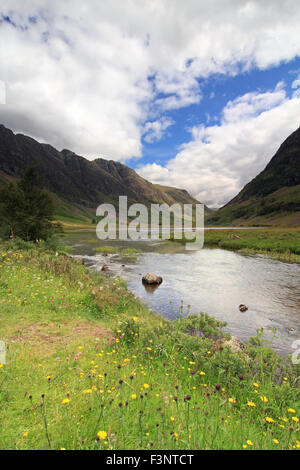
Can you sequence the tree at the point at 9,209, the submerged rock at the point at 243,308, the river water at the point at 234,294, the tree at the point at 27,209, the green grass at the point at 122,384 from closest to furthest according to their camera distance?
the green grass at the point at 122,384 → the river water at the point at 234,294 → the submerged rock at the point at 243,308 → the tree at the point at 9,209 → the tree at the point at 27,209

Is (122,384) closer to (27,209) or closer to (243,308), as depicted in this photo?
(243,308)

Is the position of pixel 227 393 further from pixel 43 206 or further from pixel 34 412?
pixel 43 206

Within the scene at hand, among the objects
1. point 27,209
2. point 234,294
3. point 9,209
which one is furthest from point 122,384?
point 27,209

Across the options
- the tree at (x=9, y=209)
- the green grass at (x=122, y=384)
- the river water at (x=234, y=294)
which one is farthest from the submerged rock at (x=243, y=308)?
the tree at (x=9, y=209)

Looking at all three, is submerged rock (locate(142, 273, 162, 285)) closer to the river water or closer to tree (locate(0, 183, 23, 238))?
the river water

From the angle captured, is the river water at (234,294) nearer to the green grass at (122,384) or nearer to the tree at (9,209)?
the green grass at (122,384)

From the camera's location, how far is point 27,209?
26203 millimetres

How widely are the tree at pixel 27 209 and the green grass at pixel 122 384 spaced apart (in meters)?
15.8

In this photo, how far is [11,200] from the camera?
82.1 ft

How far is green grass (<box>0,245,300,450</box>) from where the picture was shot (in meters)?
3.45

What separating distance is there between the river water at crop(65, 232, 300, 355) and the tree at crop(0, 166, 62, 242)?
10.2 m

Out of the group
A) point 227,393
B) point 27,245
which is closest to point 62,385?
point 227,393

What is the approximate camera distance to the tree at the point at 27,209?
2486cm
